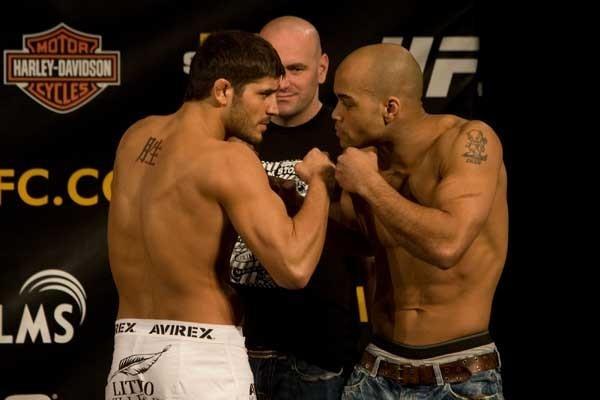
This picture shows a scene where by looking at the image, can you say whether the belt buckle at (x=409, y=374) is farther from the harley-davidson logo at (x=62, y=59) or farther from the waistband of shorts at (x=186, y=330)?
the harley-davidson logo at (x=62, y=59)

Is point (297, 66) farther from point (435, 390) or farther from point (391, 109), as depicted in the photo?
point (435, 390)

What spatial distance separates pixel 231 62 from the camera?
2.53m

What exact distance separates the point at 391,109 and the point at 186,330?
2.77 feet

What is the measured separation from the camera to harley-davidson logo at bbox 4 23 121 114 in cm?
367

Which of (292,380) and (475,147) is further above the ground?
(475,147)

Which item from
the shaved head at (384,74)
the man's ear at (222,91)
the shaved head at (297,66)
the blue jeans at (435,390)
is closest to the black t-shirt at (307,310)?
the shaved head at (297,66)

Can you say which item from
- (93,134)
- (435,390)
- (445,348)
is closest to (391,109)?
(445,348)

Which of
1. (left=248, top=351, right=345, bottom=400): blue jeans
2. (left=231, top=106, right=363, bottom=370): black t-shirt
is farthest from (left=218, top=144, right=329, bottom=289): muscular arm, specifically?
(left=248, top=351, right=345, bottom=400): blue jeans

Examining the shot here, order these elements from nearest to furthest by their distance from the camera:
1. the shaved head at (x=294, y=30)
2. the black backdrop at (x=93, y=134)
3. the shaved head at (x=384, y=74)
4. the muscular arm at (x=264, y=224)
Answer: the muscular arm at (x=264, y=224) < the shaved head at (x=384, y=74) < the shaved head at (x=294, y=30) < the black backdrop at (x=93, y=134)

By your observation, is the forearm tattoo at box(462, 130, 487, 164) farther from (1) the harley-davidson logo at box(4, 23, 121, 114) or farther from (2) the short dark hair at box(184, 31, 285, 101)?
(1) the harley-davidson logo at box(4, 23, 121, 114)

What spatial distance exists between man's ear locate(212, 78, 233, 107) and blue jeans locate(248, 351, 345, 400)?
36.4 inches

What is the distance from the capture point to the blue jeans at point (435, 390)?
8.41 ft

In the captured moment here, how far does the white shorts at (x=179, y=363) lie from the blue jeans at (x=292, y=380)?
60cm

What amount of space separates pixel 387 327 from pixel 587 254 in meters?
1.16
